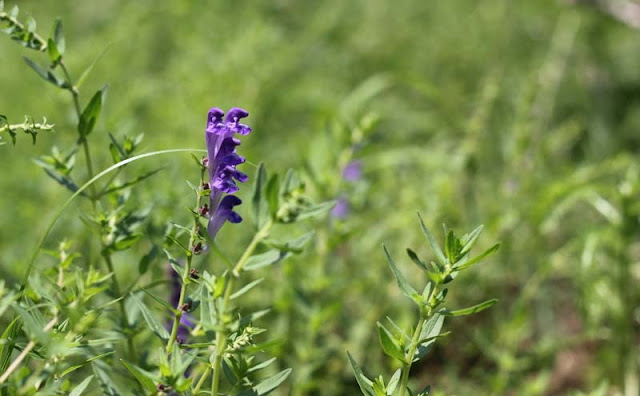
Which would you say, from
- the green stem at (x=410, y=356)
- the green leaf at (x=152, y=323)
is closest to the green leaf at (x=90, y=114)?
the green leaf at (x=152, y=323)

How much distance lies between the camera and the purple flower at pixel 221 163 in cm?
90

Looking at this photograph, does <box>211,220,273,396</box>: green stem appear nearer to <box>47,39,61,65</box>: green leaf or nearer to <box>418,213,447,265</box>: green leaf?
<box>418,213,447,265</box>: green leaf

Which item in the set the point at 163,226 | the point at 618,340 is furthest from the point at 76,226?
the point at 618,340

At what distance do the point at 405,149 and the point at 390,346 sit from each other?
1723 mm

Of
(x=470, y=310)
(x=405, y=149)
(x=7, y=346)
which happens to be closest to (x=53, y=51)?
(x=7, y=346)

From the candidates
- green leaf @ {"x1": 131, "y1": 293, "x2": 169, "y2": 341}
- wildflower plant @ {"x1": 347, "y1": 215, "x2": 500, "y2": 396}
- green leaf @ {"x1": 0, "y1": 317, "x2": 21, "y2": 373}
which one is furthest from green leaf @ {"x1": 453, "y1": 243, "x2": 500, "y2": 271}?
green leaf @ {"x1": 0, "y1": 317, "x2": 21, "y2": 373}

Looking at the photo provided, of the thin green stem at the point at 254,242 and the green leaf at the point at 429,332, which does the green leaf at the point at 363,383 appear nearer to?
the green leaf at the point at 429,332

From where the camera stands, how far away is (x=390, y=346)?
35.2 inches

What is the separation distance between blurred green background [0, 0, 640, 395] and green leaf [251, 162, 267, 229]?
259mm

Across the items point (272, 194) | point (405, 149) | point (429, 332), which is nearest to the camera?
point (272, 194)

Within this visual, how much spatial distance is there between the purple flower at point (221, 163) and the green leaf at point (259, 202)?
0.02 m

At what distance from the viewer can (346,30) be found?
Result: 13.4 ft

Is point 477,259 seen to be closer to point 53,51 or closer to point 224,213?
point 224,213

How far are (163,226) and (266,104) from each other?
1747mm
